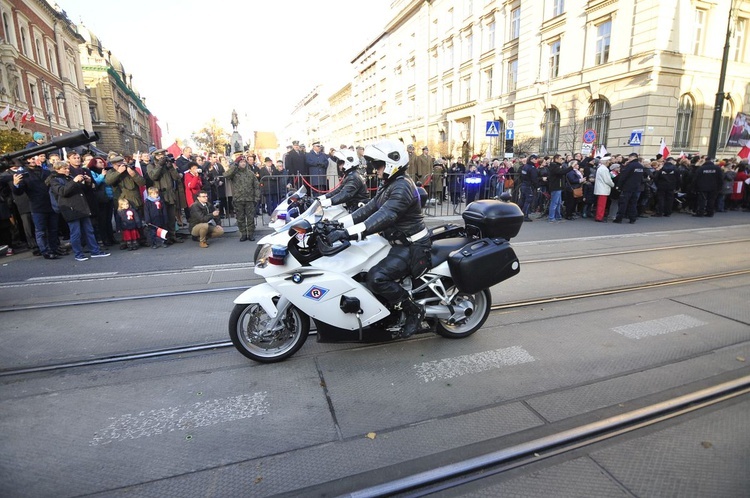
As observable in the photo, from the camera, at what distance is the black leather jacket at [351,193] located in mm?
7227

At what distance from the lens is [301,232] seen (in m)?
3.46

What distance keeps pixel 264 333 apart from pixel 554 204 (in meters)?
11.8

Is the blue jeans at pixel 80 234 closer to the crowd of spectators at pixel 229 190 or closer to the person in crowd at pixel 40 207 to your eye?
the crowd of spectators at pixel 229 190

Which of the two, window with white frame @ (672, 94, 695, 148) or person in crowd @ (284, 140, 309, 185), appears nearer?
person in crowd @ (284, 140, 309, 185)

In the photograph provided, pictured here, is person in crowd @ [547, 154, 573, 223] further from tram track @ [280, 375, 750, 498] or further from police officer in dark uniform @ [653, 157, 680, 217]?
tram track @ [280, 375, 750, 498]

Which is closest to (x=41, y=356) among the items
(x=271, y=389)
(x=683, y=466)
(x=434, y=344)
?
(x=271, y=389)

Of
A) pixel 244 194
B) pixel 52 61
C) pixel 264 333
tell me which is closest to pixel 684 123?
pixel 244 194

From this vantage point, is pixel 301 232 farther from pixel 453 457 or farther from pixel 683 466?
pixel 683 466

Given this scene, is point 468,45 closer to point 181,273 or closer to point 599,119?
point 599,119

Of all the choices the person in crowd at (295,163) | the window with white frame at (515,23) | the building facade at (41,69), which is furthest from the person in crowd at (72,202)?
the window with white frame at (515,23)

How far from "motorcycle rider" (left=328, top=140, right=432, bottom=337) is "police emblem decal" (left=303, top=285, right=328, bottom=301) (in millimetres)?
433

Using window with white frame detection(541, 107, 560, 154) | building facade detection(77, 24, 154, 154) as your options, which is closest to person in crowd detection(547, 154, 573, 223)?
window with white frame detection(541, 107, 560, 154)

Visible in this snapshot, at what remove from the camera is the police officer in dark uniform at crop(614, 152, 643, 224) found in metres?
12.6

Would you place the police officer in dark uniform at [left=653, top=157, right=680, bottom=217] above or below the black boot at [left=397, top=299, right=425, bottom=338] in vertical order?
above
